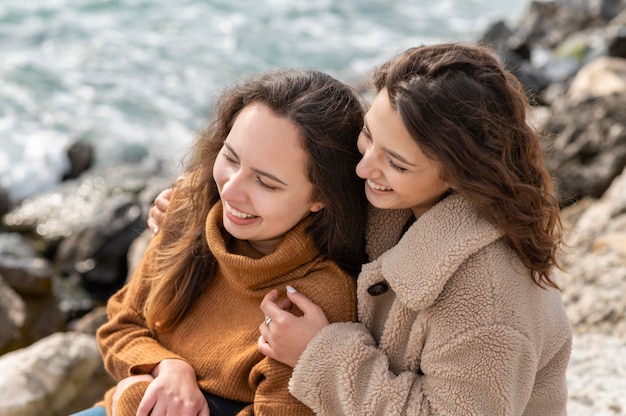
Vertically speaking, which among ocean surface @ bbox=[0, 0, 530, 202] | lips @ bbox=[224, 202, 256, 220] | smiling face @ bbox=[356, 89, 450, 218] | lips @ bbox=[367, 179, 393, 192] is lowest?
ocean surface @ bbox=[0, 0, 530, 202]

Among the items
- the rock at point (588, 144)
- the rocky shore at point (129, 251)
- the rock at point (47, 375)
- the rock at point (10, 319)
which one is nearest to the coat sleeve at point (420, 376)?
the rocky shore at point (129, 251)

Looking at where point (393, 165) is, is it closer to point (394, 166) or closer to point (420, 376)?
point (394, 166)

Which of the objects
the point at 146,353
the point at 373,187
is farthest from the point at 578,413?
the point at 146,353

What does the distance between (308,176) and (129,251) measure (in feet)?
16.0

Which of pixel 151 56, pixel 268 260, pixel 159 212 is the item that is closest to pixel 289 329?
pixel 268 260

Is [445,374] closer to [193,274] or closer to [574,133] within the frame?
[193,274]

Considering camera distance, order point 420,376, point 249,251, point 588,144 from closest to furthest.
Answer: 1. point 420,376
2. point 249,251
3. point 588,144

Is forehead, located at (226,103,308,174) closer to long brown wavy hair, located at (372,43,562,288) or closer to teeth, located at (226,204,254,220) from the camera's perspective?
teeth, located at (226,204,254,220)

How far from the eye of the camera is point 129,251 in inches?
269

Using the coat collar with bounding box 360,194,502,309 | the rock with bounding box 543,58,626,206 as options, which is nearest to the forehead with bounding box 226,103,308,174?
the coat collar with bounding box 360,194,502,309

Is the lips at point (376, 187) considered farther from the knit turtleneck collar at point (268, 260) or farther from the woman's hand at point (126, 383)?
the woman's hand at point (126, 383)

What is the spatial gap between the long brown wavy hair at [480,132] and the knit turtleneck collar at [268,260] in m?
0.53

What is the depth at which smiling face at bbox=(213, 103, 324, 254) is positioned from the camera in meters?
2.24

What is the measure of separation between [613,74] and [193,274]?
646 centimetres
